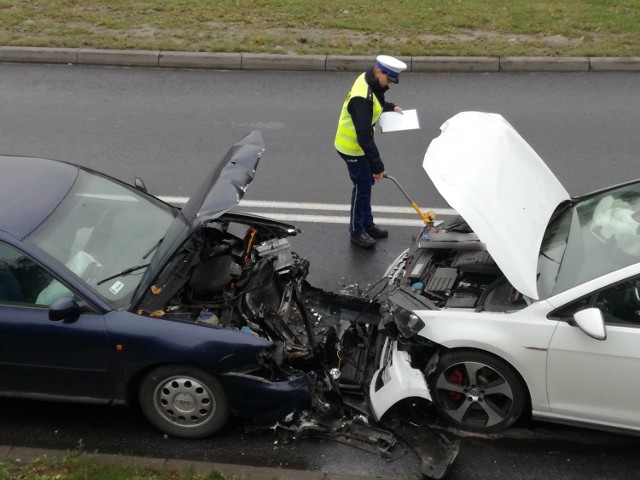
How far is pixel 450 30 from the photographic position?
12.2 m

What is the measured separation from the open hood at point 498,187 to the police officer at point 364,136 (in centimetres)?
120

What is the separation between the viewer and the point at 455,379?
498 cm

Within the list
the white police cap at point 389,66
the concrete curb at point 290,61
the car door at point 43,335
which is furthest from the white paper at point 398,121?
the concrete curb at point 290,61

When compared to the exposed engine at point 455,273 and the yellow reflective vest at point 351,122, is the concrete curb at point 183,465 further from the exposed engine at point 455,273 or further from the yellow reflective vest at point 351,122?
the yellow reflective vest at point 351,122

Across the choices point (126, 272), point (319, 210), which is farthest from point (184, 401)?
point (319, 210)

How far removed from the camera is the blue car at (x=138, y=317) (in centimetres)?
475

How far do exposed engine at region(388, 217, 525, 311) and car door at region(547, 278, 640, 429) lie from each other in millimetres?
392

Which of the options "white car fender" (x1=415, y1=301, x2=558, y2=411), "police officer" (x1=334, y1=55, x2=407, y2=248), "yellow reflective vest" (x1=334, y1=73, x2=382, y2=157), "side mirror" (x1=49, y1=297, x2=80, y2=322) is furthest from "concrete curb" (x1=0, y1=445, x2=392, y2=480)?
"yellow reflective vest" (x1=334, y1=73, x2=382, y2=157)

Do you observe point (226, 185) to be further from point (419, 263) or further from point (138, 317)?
point (419, 263)

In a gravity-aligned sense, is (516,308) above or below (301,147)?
above

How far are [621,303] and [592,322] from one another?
28 centimetres

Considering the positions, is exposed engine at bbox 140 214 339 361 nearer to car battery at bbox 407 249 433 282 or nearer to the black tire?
the black tire

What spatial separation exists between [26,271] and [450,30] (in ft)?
29.8

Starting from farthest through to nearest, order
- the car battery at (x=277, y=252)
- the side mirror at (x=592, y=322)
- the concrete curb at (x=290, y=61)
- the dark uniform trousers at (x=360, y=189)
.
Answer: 1. the concrete curb at (x=290, y=61)
2. the dark uniform trousers at (x=360, y=189)
3. the car battery at (x=277, y=252)
4. the side mirror at (x=592, y=322)
